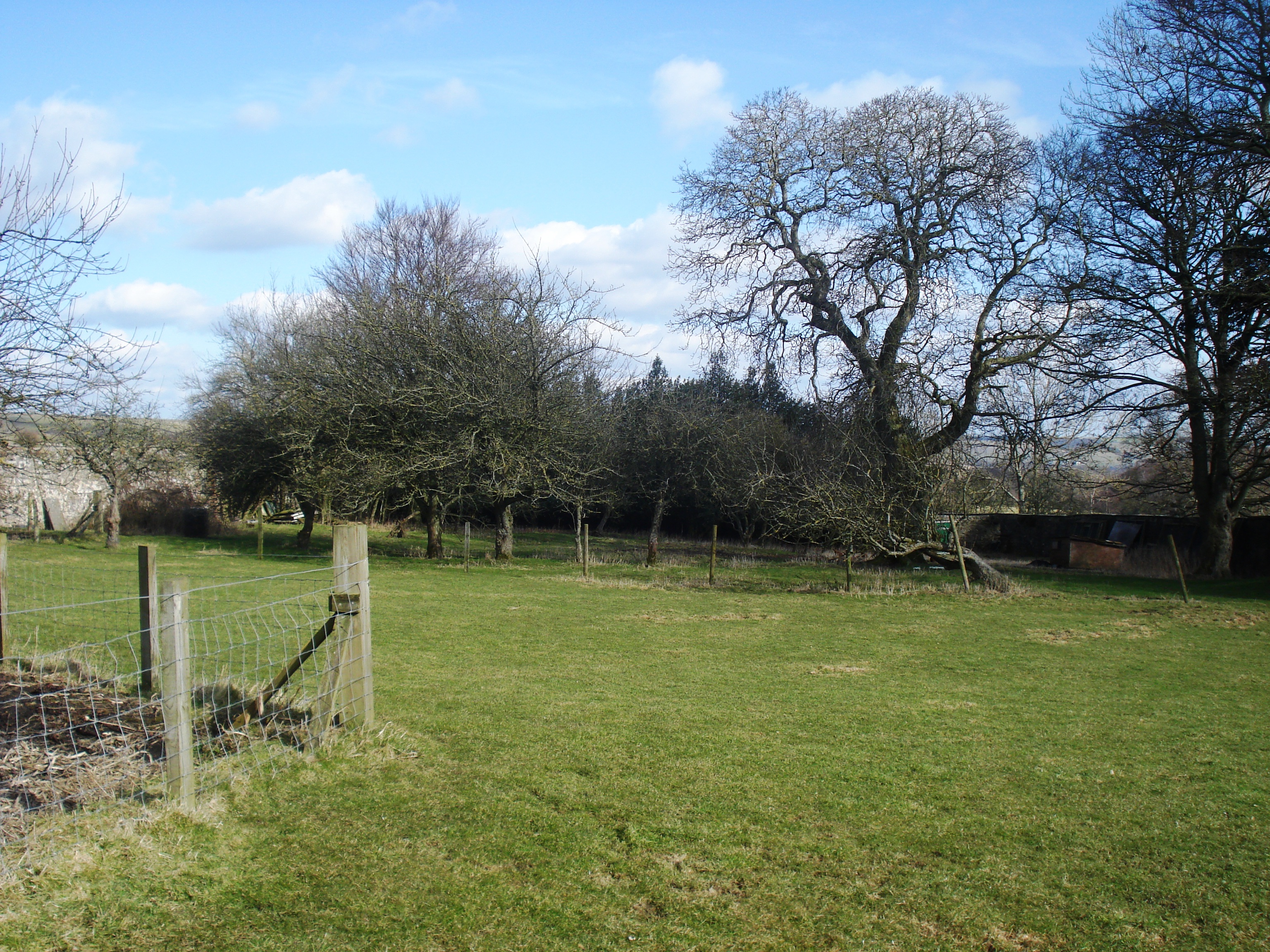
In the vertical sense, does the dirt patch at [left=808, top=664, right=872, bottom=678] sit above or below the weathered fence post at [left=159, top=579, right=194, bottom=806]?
below

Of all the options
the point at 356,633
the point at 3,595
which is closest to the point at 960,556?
the point at 356,633

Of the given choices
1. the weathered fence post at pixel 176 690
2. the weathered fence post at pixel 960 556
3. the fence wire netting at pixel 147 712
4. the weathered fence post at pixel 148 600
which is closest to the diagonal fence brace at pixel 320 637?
the fence wire netting at pixel 147 712

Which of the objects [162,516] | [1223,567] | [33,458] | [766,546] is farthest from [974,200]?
[162,516]

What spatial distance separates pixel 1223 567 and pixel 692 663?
1830 cm

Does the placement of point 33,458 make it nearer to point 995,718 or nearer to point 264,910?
point 264,910

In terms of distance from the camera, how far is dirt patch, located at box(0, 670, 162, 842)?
4.04 meters

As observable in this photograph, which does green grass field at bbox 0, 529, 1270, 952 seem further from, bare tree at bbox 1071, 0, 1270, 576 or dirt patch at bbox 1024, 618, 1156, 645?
bare tree at bbox 1071, 0, 1270, 576

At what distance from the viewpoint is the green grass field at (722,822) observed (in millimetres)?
3197

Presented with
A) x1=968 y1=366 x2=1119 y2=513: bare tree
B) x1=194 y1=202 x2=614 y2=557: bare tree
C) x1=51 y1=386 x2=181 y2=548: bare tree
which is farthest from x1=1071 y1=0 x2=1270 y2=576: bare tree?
x1=51 y1=386 x2=181 y2=548: bare tree

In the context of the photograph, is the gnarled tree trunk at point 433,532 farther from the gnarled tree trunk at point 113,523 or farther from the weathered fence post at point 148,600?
the weathered fence post at point 148,600

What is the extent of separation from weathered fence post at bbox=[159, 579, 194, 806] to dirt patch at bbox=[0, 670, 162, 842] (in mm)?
155

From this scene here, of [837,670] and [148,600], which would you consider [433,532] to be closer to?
[837,670]

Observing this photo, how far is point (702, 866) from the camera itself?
12.2 ft

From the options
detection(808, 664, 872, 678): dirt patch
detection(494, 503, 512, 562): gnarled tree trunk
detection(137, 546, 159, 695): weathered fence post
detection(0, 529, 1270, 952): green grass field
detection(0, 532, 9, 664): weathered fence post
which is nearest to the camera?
detection(0, 529, 1270, 952): green grass field
